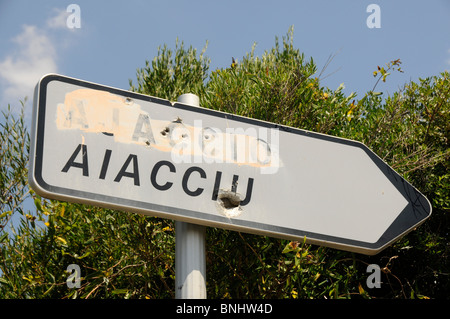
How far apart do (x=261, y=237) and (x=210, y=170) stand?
9.05 feet

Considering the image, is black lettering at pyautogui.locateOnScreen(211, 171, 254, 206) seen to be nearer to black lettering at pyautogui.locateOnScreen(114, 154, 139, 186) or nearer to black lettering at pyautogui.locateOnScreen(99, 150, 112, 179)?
black lettering at pyautogui.locateOnScreen(114, 154, 139, 186)

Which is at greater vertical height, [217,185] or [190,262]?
[217,185]

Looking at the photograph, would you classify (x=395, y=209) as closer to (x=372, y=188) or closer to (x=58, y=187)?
(x=372, y=188)

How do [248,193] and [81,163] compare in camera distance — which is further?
[248,193]

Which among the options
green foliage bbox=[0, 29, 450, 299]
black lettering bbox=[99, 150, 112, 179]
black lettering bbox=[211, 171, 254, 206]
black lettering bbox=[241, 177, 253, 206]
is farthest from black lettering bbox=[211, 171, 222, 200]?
green foliage bbox=[0, 29, 450, 299]

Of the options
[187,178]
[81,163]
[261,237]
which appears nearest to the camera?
[81,163]

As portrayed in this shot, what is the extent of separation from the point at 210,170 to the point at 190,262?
0.39 metres

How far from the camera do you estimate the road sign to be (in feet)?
6.30

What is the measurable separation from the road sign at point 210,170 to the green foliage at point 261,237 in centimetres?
172

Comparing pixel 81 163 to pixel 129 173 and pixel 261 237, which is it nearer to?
pixel 129 173

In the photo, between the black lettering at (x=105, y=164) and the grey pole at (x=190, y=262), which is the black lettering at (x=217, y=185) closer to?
the grey pole at (x=190, y=262)

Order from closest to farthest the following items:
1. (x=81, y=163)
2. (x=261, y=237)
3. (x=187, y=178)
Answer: (x=81, y=163) < (x=187, y=178) < (x=261, y=237)

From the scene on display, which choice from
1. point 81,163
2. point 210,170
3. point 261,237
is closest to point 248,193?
point 210,170

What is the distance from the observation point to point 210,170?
6.92ft
